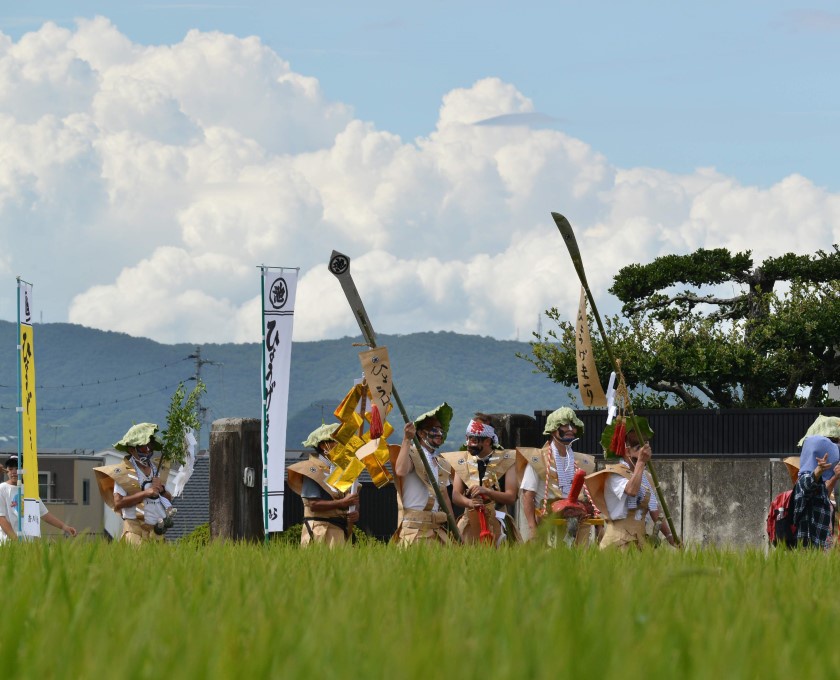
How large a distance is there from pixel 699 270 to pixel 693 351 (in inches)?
88.1

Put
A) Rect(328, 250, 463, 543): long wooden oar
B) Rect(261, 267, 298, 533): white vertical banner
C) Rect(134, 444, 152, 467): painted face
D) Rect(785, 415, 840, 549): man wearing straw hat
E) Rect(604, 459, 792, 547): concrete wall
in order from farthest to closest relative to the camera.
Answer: Rect(604, 459, 792, 547): concrete wall < Rect(261, 267, 298, 533): white vertical banner < Rect(134, 444, 152, 467): painted face < Rect(328, 250, 463, 543): long wooden oar < Rect(785, 415, 840, 549): man wearing straw hat

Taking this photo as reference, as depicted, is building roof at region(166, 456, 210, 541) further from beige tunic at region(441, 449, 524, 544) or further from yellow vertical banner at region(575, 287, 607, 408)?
beige tunic at region(441, 449, 524, 544)

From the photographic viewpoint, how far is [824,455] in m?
10.4

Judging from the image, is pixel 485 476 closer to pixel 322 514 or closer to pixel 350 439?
pixel 350 439

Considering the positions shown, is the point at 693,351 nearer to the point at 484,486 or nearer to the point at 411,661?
the point at 484,486

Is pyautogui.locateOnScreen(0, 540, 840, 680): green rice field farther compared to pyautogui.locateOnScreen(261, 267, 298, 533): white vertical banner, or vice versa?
pyautogui.locateOnScreen(261, 267, 298, 533): white vertical banner

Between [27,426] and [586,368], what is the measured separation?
20.5ft

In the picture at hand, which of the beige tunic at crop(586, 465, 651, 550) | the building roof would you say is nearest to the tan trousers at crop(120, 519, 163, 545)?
the beige tunic at crop(586, 465, 651, 550)

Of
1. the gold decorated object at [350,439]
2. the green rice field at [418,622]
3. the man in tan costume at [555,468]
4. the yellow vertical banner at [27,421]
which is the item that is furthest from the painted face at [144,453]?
the green rice field at [418,622]

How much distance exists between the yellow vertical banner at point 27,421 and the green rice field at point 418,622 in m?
9.53

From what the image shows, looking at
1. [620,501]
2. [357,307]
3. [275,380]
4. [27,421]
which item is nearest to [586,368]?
[620,501]

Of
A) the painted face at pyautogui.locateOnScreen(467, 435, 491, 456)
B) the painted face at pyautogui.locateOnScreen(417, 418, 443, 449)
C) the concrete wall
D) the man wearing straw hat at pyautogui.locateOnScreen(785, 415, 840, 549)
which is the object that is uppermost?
the painted face at pyautogui.locateOnScreen(417, 418, 443, 449)

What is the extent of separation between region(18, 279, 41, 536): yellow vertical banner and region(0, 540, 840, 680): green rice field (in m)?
9.53

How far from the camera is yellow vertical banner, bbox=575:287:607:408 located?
12.8m
